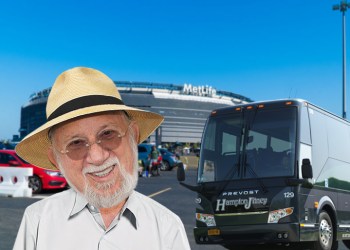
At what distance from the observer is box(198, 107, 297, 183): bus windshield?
9.23 metres

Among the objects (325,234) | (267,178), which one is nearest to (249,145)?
(267,178)

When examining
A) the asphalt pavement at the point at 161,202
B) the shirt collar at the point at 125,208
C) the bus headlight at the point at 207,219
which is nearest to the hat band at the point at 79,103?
the shirt collar at the point at 125,208

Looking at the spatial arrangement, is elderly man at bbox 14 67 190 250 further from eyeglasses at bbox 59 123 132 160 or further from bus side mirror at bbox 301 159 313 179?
bus side mirror at bbox 301 159 313 179

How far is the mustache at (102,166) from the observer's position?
200 centimetres

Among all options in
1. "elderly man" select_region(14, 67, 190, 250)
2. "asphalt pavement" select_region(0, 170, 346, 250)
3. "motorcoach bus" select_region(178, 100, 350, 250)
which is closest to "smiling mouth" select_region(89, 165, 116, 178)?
"elderly man" select_region(14, 67, 190, 250)

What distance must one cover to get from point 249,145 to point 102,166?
25.5 ft

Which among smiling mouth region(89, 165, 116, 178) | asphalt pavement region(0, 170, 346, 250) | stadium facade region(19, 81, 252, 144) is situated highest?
stadium facade region(19, 81, 252, 144)

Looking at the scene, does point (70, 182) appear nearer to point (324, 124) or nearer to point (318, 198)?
point (318, 198)

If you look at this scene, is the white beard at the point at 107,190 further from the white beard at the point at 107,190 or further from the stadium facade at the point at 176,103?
the stadium facade at the point at 176,103

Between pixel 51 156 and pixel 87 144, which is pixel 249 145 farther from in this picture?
pixel 87 144

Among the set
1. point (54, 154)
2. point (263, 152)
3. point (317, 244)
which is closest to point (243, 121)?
point (263, 152)

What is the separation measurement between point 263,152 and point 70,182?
7.63m

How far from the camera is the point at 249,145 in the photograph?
9.60 meters

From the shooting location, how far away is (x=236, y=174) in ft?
31.3
